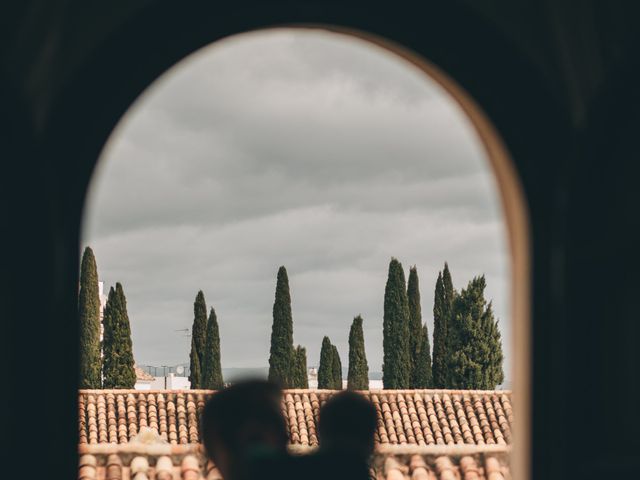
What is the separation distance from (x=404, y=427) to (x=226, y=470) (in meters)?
16.7

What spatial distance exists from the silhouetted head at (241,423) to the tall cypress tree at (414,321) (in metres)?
37.1


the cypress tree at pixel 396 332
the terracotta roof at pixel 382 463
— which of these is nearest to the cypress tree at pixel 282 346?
the cypress tree at pixel 396 332

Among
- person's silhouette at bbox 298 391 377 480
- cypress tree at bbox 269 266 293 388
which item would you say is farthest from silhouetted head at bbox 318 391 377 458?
cypress tree at bbox 269 266 293 388

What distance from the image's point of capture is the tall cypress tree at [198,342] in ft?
133

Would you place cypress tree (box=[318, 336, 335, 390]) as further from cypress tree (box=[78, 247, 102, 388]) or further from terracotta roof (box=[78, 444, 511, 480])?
terracotta roof (box=[78, 444, 511, 480])

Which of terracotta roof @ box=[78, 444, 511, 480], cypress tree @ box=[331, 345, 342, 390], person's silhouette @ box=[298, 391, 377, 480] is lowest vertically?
cypress tree @ box=[331, 345, 342, 390]

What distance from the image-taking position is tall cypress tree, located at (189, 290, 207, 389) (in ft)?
133

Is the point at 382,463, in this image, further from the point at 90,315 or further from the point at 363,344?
the point at 363,344

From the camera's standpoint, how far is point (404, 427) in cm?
1880

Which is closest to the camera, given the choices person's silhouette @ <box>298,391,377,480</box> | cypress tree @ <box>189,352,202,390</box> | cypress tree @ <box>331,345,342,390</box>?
person's silhouette @ <box>298,391,377,480</box>

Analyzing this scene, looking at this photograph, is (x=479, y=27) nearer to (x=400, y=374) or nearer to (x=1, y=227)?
(x=1, y=227)

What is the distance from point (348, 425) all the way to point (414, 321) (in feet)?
129

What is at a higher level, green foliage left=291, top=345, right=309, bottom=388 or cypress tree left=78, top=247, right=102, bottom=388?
cypress tree left=78, top=247, right=102, bottom=388

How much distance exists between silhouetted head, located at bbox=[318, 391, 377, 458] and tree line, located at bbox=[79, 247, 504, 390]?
29889mm
